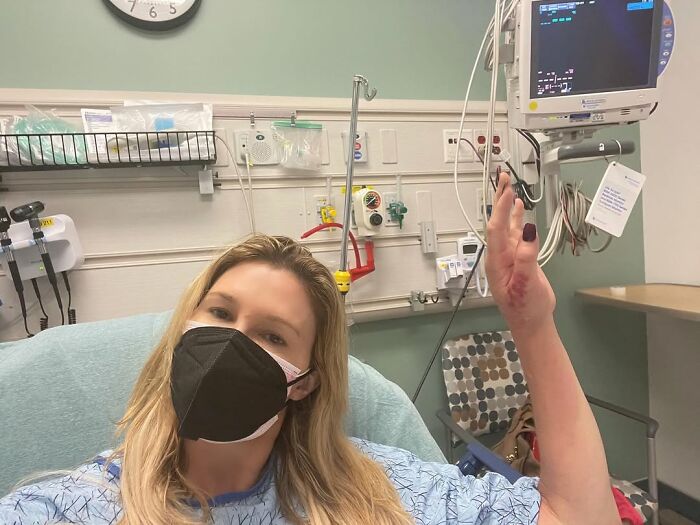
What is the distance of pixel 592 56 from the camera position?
58.6 inches

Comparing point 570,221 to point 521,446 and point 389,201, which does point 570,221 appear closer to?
point 389,201

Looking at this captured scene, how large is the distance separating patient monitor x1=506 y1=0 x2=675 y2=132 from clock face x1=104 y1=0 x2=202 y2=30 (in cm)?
120

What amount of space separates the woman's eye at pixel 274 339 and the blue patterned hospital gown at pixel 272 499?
1.03 ft

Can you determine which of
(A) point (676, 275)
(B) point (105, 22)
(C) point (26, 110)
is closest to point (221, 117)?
(B) point (105, 22)

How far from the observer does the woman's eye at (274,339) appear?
0.98 m

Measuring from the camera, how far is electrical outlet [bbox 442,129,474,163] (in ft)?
6.78

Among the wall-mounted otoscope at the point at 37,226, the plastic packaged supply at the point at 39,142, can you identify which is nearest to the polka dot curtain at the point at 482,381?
the wall-mounted otoscope at the point at 37,226

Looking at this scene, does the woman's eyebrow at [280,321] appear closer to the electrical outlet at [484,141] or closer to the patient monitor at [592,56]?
the patient monitor at [592,56]

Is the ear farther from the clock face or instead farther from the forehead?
the clock face

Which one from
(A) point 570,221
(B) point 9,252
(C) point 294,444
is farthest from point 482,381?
(B) point 9,252

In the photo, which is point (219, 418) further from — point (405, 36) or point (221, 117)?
point (405, 36)

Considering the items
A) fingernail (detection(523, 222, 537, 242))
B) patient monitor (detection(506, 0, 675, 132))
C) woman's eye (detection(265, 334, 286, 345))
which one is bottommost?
woman's eye (detection(265, 334, 286, 345))

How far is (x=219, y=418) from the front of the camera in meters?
0.89

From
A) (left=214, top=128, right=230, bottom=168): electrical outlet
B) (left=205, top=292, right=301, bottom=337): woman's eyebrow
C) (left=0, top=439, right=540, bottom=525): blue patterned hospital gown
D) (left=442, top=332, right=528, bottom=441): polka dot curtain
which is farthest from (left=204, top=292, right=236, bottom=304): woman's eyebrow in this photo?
(left=442, top=332, right=528, bottom=441): polka dot curtain
